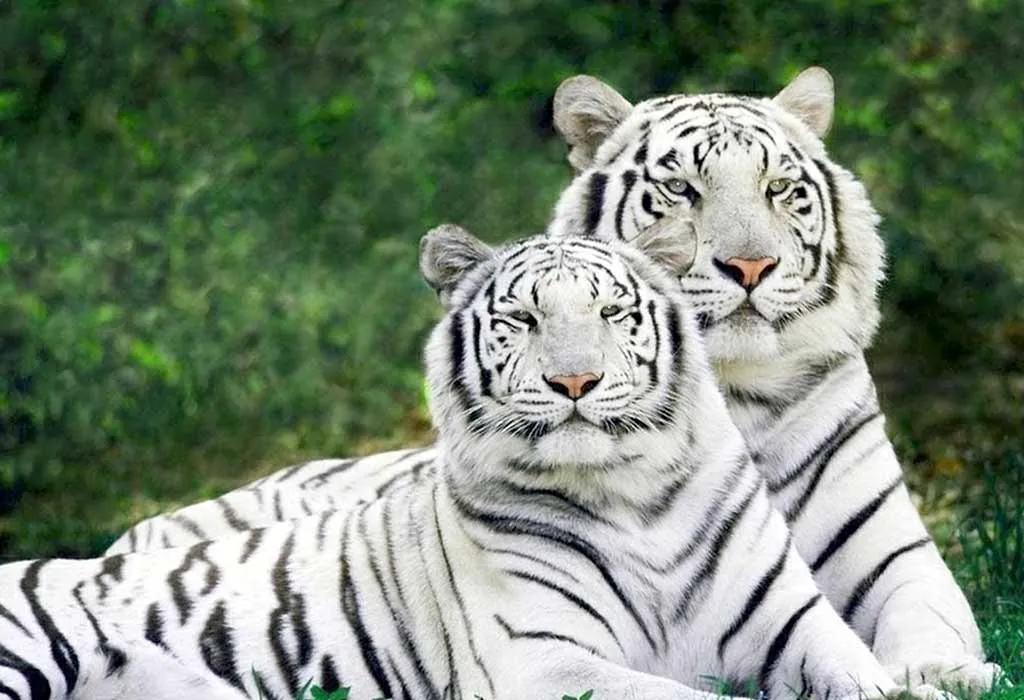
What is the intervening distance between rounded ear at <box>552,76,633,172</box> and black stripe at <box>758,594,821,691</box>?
150 centimetres

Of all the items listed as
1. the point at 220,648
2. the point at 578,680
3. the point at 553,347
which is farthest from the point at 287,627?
the point at 553,347

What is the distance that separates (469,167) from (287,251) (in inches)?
36.4

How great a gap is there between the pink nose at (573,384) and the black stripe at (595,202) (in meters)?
0.99

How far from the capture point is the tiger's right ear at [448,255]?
4555 mm

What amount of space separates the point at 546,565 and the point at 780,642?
0.55m

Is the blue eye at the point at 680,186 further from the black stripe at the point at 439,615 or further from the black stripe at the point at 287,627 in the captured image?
the black stripe at the point at 287,627

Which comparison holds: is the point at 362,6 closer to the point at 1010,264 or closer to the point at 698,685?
the point at 1010,264

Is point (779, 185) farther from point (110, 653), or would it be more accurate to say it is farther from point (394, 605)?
point (110, 653)

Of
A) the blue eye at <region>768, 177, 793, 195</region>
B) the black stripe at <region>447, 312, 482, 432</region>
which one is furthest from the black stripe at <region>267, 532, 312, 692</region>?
the blue eye at <region>768, 177, 793, 195</region>

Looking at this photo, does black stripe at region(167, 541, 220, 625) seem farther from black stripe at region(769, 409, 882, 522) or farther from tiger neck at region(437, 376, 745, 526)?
black stripe at region(769, 409, 882, 522)

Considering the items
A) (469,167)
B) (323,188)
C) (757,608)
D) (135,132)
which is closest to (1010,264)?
(469,167)

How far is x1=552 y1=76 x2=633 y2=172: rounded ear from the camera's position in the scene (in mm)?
5121

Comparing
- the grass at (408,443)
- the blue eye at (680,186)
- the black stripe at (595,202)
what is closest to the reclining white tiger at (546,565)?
the blue eye at (680,186)

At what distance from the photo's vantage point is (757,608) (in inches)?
170
